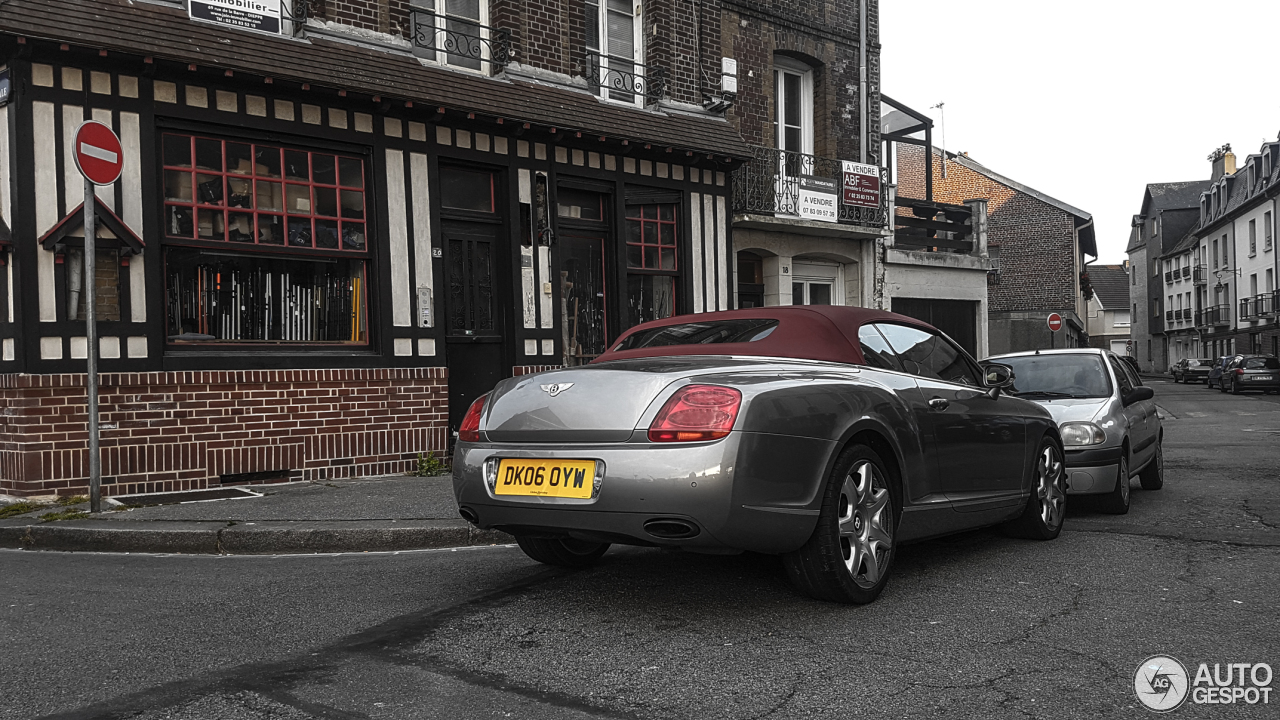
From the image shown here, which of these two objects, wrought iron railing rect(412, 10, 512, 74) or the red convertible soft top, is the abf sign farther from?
the red convertible soft top

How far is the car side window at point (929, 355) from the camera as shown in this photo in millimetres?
5379

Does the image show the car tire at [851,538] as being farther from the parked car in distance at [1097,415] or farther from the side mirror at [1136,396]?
the side mirror at [1136,396]

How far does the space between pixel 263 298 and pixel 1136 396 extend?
7.87m

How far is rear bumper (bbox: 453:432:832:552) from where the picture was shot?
3906mm

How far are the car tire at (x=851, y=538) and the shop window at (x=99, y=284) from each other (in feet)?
21.7

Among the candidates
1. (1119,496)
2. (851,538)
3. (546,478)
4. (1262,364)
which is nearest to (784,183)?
(1119,496)

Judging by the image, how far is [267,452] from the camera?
30.4ft

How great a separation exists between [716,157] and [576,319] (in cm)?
315

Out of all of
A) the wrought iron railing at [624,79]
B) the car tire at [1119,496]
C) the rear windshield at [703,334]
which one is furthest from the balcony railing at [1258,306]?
the rear windshield at [703,334]

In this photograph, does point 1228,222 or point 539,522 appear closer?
point 539,522

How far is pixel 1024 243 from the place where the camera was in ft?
126

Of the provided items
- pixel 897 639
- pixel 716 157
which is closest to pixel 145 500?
pixel 897 639

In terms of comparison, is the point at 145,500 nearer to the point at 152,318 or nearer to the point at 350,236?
the point at 152,318

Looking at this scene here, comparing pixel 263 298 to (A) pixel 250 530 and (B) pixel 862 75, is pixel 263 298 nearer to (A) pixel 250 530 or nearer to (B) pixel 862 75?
(A) pixel 250 530
